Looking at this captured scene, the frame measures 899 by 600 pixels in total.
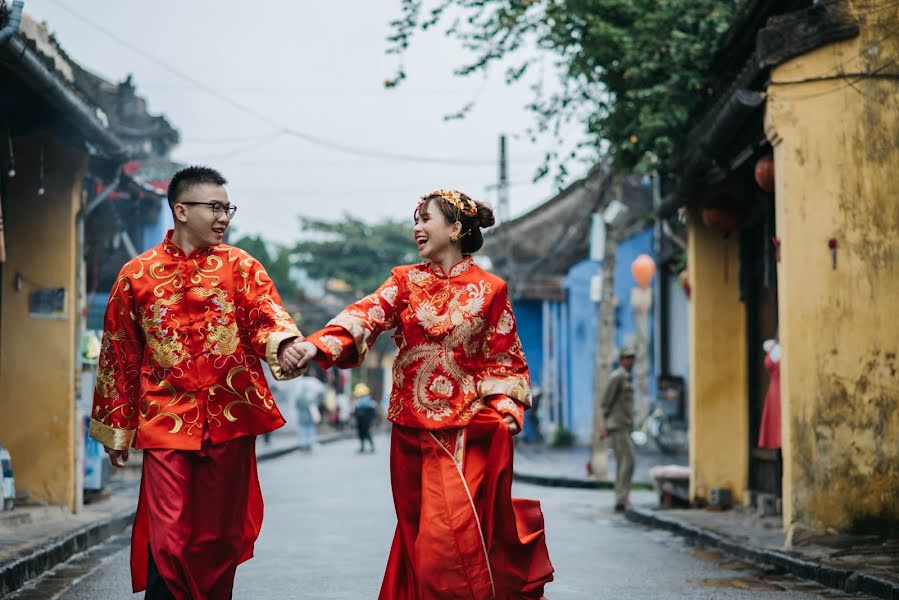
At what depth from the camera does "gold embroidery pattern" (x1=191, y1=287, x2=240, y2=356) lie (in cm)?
597

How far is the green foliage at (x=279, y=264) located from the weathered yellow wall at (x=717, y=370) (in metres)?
46.0

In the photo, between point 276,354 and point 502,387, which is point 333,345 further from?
point 502,387

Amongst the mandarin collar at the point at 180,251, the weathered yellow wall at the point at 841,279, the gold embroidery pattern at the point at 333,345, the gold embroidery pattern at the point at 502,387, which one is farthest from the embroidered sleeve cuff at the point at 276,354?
the weathered yellow wall at the point at 841,279

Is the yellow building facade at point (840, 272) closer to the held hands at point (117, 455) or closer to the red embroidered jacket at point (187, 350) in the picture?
the red embroidered jacket at point (187, 350)

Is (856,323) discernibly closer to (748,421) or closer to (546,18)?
(748,421)

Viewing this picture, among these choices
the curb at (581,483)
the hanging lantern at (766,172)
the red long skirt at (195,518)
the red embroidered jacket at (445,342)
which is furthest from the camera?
the curb at (581,483)

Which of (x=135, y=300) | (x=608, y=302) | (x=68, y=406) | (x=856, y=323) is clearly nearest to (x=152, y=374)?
(x=135, y=300)

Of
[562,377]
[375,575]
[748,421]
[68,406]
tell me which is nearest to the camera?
[375,575]

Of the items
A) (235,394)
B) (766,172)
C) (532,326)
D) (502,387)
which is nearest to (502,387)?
(502,387)

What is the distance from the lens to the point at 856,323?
1066 centimetres

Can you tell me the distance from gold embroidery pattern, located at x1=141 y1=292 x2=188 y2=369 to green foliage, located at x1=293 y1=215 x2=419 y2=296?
56.9m

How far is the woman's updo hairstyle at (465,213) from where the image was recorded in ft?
21.1

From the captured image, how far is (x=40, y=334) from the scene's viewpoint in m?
13.4

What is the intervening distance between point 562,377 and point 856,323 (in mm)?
30193
